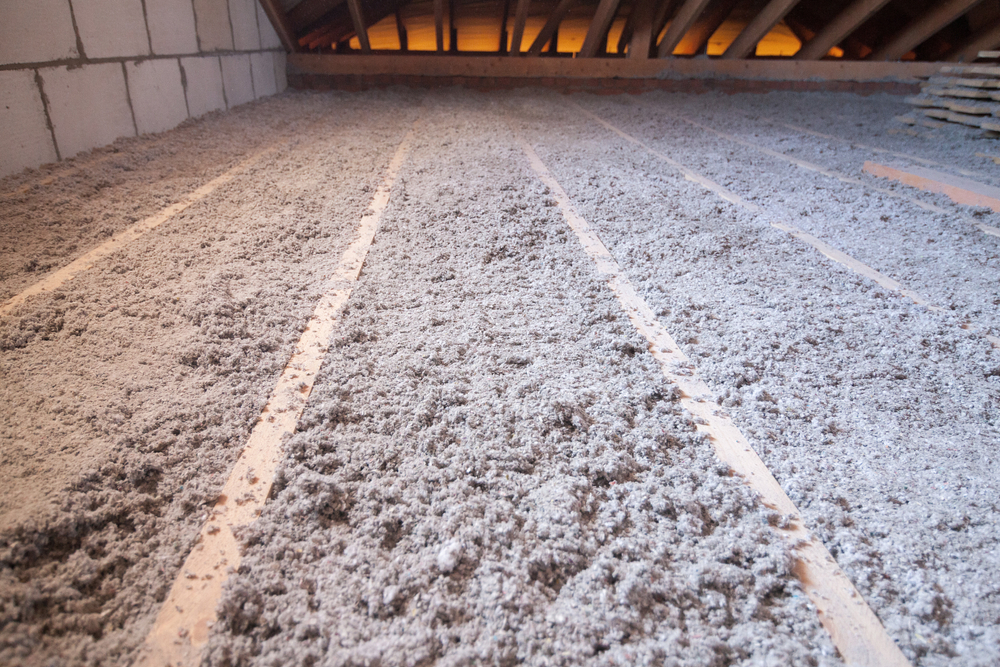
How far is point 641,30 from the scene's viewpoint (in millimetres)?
7059

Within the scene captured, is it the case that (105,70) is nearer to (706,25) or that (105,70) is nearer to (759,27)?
(759,27)

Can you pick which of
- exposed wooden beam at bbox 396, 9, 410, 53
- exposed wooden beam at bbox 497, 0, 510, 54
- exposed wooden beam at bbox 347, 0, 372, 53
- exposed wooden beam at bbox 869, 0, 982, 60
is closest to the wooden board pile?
exposed wooden beam at bbox 869, 0, 982, 60

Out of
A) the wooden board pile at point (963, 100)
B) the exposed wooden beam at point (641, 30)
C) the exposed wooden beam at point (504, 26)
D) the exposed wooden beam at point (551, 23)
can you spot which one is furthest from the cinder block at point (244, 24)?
the wooden board pile at point (963, 100)

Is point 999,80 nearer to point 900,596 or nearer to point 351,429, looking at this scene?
point 900,596

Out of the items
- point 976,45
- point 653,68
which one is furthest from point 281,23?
point 976,45

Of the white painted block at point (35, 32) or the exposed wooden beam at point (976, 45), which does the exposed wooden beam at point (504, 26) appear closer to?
the white painted block at point (35, 32)

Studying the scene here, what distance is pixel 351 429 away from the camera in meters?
1.35

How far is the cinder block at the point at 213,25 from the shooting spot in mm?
4645

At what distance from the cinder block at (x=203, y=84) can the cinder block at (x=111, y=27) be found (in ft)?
1.73

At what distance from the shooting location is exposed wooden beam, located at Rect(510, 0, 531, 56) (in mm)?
6385

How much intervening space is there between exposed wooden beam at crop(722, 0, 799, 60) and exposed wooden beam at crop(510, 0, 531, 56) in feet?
9.28

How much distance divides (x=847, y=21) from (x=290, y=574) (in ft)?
27.2

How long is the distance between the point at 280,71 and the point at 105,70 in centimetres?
345

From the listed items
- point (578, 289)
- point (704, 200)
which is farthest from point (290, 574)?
point (704, 200)
